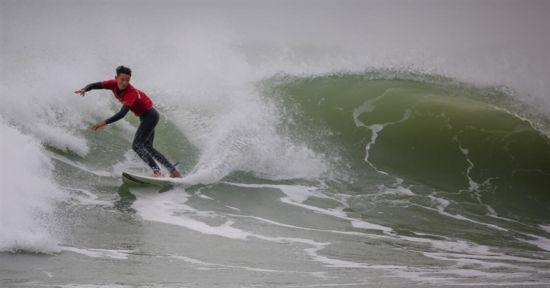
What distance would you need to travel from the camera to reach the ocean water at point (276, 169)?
6.21 m

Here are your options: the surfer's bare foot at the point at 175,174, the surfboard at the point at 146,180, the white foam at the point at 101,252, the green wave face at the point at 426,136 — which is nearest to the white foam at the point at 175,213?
the surfboard at the point at 146,180

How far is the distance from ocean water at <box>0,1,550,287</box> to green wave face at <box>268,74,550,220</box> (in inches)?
2.3

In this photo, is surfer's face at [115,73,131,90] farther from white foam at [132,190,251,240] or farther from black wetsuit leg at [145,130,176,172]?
white foam at [132,190,251,240]

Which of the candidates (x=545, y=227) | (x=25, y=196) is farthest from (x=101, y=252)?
(x=545, y=227)

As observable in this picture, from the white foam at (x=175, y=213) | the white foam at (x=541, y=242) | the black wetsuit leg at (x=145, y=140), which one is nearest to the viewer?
the white foam at (x=175, y=213)

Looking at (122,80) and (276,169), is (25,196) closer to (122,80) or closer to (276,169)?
(122,80)

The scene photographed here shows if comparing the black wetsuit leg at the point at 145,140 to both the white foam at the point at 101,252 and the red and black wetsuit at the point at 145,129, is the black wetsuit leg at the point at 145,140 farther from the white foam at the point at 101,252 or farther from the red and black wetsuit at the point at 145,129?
the white foam at the point at 101,252

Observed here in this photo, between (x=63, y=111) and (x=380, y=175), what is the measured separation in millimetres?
5827

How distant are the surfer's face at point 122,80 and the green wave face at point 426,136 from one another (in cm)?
436

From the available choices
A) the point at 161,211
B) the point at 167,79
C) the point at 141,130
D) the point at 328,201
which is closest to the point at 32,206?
the point at 161,211

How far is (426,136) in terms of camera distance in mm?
14812

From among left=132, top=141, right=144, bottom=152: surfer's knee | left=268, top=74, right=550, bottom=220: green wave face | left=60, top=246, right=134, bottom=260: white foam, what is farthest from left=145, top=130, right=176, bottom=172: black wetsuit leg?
left=60, top=246, right=134, bottom=260: white foam

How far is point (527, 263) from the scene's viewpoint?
7.38m

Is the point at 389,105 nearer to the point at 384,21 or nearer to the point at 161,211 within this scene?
the point at 161,211
